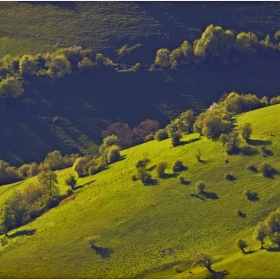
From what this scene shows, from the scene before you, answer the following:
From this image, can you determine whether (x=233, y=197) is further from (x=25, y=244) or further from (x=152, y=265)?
(x=25, y=244)

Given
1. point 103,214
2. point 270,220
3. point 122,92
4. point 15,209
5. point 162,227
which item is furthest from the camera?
point 122,92

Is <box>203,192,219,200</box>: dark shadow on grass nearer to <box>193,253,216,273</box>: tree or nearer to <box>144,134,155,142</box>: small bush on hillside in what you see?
<box>193,253,216,273</box>: tree

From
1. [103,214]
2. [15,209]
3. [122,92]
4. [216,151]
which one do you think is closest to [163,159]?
[216,151]

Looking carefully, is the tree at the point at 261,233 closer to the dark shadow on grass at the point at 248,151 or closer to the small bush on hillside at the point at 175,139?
the dark shadow on grass at the point at 248,151

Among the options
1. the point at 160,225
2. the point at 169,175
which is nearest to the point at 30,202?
the point at 169,175

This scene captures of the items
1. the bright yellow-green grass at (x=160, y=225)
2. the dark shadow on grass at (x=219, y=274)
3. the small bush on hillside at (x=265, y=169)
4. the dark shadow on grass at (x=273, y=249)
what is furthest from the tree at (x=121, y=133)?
the dark shadow on grass at (x=219, y=274)

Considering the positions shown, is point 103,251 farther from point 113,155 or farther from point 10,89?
point 10,89
